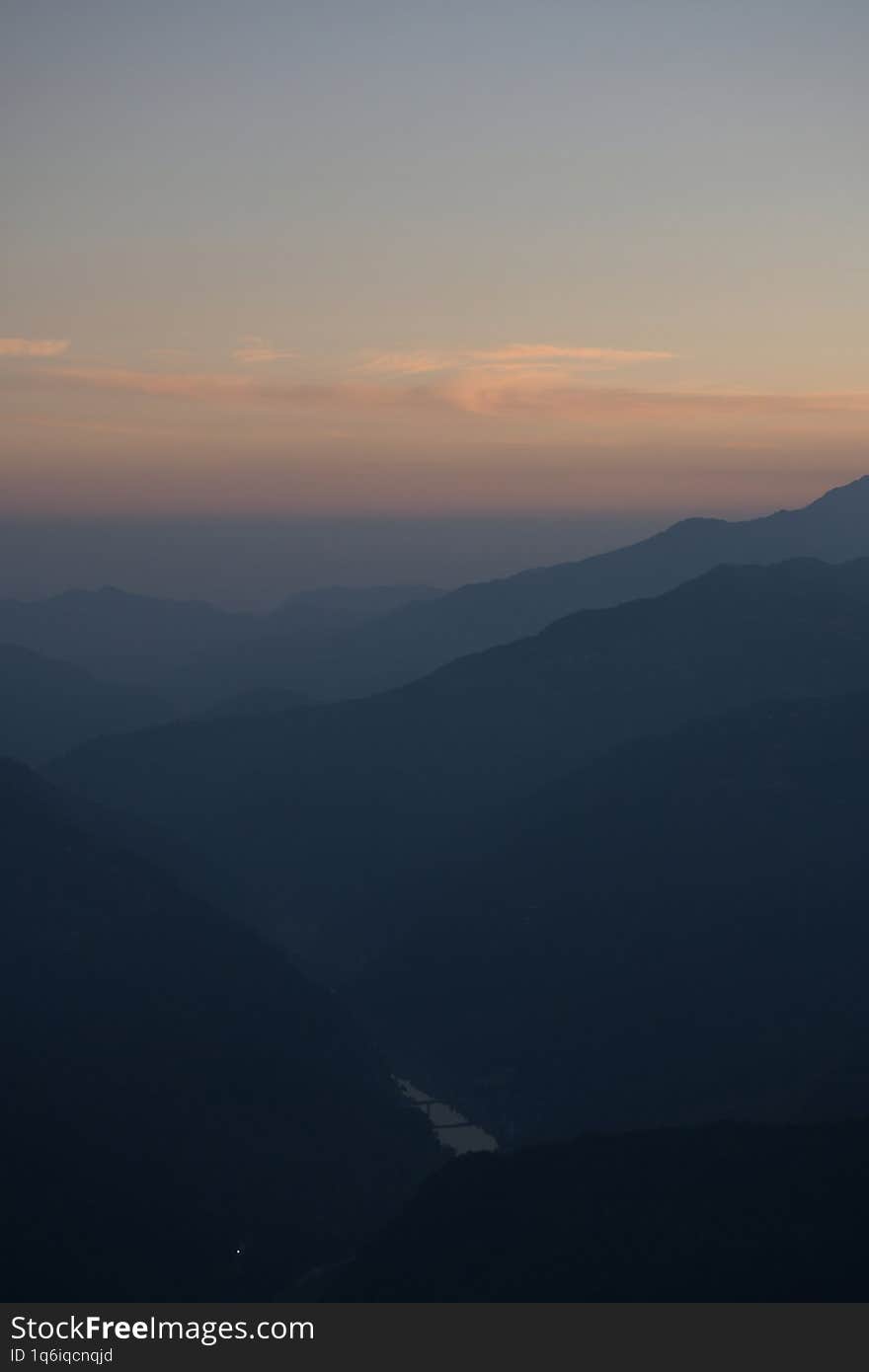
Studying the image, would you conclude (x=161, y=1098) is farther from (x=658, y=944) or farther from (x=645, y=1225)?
(x=658, y=944)

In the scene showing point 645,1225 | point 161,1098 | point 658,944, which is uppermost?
point 658,944

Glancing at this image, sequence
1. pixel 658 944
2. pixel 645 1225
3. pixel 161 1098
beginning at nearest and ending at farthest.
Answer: pixel 645 1225
pixel 161 1098
pixel 658 944

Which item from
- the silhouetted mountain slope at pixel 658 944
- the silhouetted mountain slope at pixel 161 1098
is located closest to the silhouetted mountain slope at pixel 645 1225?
the silhouetted mountain slope at pixel 161 1098

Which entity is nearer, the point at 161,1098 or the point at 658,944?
the point at 161,1098

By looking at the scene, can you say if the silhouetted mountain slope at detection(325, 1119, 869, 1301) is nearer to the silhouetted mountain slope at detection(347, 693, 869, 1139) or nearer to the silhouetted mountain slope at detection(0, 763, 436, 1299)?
the silhouetted mountain slope at detection(0, 763, 436, 1299)

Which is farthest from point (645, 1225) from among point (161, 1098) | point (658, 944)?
point (658, 944)

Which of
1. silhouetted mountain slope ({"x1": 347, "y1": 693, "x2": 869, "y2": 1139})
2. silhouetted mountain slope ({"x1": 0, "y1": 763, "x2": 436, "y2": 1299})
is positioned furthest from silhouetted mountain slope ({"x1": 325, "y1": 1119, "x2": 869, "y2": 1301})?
silhouetted mountain slope ({"x1": 347, "y1": 693, "x2": 869, "y2": 1139})

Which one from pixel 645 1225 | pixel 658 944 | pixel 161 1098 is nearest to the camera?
pixel 645 1225

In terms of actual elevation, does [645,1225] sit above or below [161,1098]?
below

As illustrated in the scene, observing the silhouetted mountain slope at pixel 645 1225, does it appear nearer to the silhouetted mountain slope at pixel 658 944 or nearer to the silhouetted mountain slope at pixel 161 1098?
the silhouetted mountain slope at pixel 161 1098
